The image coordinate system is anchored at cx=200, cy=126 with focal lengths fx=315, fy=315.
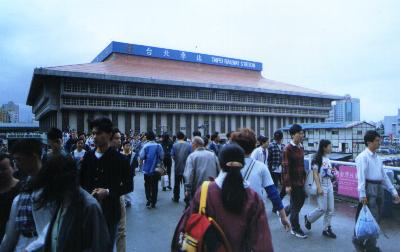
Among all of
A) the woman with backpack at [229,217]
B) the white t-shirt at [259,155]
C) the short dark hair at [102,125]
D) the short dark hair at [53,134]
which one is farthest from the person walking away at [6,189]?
the white t-shirt at [259,155]

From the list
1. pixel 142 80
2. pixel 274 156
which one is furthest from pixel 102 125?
pixel 142 80

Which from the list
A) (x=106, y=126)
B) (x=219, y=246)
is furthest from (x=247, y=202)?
(x=106, y=126)

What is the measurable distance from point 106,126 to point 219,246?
200 cm

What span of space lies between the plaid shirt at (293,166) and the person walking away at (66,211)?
397 centimetres

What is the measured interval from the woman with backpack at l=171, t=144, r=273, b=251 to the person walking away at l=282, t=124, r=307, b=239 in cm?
340

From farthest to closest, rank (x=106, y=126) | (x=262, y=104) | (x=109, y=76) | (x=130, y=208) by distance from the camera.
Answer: (x=262, y=104)
(x=109, y=76)
(x=130, y=208)
(x=106, y=126)

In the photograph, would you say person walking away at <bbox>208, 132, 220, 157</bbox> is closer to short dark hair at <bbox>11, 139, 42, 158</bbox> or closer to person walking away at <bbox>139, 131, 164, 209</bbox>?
person walking away at <bbox>139, 131, 164, 209</bbox>

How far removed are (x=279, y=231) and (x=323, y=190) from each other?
1.10 metres

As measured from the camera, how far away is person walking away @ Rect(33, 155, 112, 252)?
2.09 m

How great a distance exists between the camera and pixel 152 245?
204 inches

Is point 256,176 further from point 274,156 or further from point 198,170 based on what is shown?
→ point 274,156

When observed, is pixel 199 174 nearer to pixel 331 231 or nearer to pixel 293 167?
pixel 293 167

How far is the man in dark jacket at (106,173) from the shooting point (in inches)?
133

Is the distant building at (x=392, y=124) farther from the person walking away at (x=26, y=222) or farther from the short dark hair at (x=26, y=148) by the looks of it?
the person walking away at (x=26, y=222)
